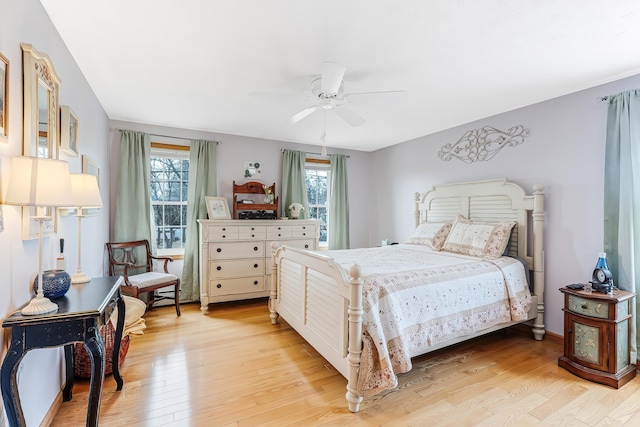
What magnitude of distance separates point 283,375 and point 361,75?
2.52m

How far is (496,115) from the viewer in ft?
11.6

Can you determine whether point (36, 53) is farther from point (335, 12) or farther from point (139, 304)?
point (139, 304)

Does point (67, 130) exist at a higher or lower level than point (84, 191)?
higher

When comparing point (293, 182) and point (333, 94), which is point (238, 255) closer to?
point (293, 182)

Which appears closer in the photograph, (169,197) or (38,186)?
(38,186)

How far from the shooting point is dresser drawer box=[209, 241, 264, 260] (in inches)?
152

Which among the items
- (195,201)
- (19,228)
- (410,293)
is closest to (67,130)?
(19,228)

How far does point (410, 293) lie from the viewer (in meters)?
2.20

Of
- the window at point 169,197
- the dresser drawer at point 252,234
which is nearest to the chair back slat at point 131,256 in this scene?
the window at point 169,197

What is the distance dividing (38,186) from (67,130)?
3.37ft

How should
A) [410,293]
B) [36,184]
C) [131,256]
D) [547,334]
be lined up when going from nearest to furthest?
[36,184]
[410,293]
[547,334]
[131,256]

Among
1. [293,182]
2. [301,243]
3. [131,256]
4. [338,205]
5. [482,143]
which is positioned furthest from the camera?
[338,205]

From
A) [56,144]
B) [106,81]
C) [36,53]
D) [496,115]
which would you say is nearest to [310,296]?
[56,144]

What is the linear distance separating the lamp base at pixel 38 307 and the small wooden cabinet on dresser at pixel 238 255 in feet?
7.75
